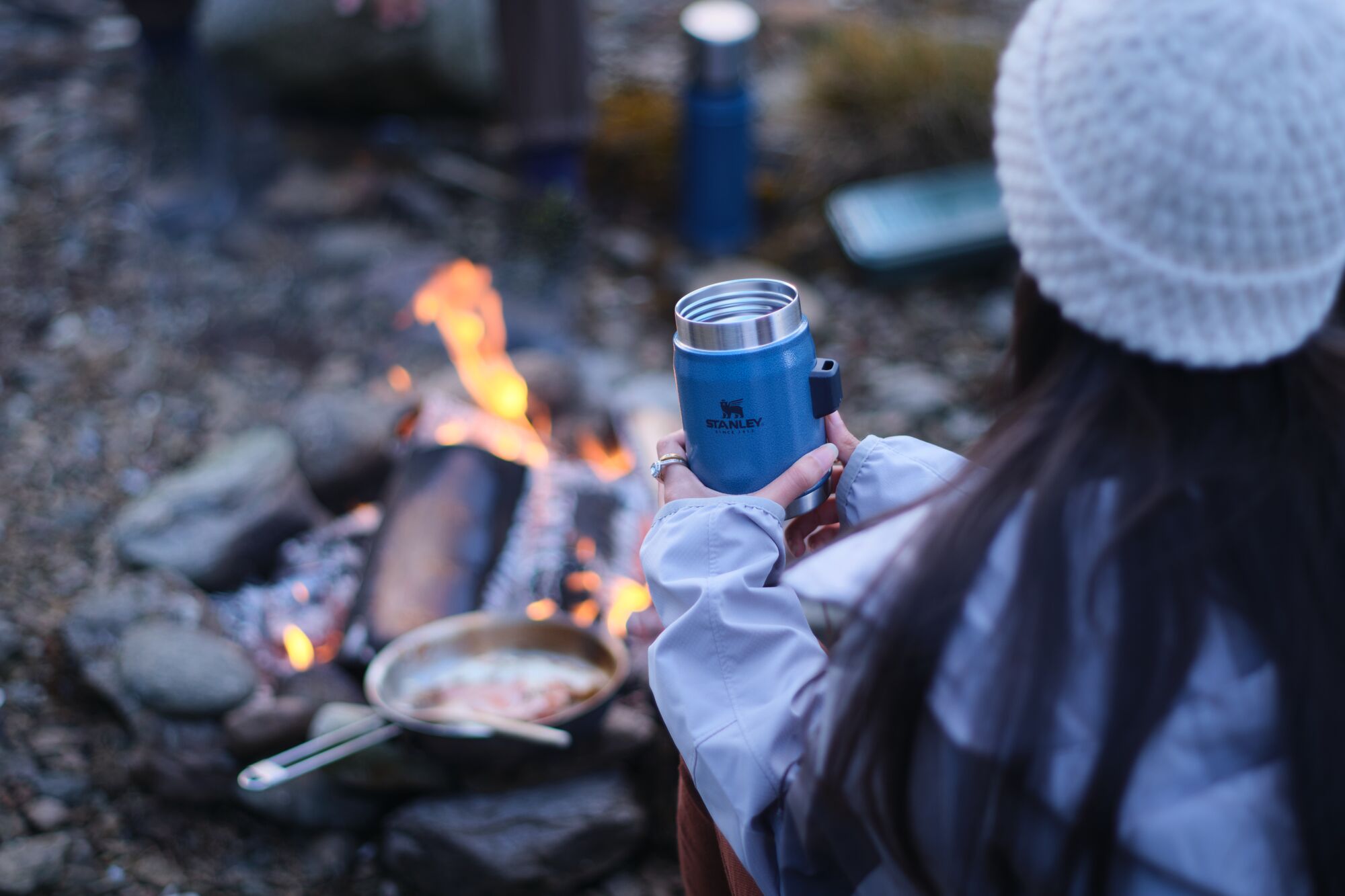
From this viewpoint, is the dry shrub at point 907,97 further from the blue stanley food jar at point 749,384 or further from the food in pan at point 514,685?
the blue stanley food jar at point 749,384

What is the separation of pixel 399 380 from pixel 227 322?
3.72 ft

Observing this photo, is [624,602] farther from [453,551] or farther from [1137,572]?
[1137,572]

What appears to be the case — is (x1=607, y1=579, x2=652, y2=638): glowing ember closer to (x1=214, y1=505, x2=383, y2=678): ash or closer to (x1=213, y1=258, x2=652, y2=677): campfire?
(x1=213, y1=258, x2=652, y2=677): campfire

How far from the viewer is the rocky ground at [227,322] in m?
2.69

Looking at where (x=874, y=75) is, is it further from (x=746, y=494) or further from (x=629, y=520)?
(x=746, y=494)

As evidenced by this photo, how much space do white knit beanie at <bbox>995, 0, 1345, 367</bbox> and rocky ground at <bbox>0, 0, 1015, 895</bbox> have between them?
1958mm

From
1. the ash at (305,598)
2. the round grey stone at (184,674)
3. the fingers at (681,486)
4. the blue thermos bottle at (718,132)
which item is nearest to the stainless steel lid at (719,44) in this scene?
the blue thermos bottle at (718,132)

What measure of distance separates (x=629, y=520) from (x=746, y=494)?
1.75 metres

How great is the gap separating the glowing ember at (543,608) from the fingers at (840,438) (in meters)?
1.43

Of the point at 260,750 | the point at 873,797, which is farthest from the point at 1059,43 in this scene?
the point at 260,750

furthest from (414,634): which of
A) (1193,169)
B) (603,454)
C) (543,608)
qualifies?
(1193,169)

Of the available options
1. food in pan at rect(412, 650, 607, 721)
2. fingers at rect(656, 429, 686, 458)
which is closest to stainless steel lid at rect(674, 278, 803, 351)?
fingers at rect(656, 429, 686, 458)

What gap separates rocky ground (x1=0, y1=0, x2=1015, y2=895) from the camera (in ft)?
8.84

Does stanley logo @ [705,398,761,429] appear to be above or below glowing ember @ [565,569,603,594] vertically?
above
